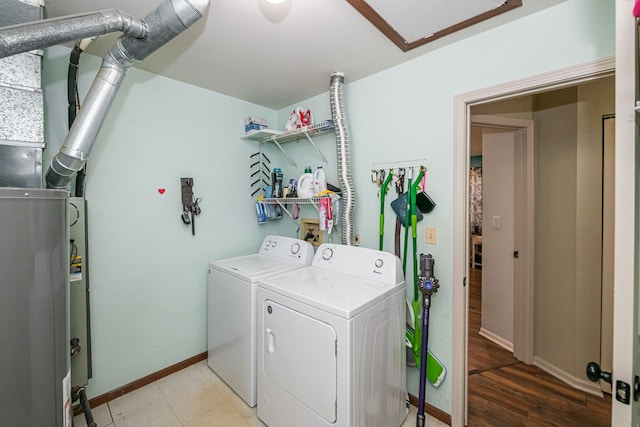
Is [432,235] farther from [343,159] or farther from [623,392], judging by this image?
[623,392]

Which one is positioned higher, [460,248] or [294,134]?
[294,134]

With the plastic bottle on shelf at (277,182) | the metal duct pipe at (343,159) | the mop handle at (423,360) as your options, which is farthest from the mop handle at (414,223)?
the plastic bottle on shelf at (277,182)

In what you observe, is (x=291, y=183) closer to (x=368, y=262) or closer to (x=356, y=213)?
(x=356, y=213)


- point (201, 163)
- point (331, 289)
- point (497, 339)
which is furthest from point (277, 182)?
point (497, 339)

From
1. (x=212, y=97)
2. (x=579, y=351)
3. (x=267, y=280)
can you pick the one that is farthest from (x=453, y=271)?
(x=212, y=97)

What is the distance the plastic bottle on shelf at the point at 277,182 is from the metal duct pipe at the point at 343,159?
81 centimetres

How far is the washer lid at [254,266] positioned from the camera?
199 cm

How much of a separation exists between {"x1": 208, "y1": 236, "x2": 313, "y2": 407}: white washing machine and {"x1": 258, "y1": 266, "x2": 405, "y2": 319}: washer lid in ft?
0.64

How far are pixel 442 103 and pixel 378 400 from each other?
1902 mm

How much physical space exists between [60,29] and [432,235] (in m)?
2.11

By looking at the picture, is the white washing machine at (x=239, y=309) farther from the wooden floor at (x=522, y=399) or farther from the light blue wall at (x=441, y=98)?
the wooden floor at (x=522, y=399)

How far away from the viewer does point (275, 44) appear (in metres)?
1.75

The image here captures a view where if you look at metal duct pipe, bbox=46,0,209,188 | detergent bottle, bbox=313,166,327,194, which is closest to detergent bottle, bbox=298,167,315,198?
detergent bottle, bbox=313,166,327,194

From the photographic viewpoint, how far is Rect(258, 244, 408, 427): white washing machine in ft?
4.53
